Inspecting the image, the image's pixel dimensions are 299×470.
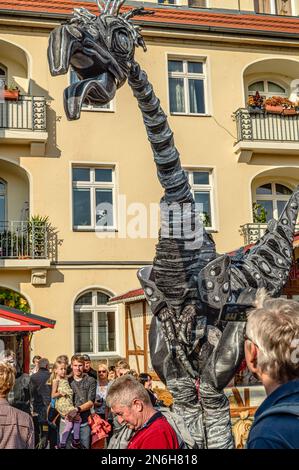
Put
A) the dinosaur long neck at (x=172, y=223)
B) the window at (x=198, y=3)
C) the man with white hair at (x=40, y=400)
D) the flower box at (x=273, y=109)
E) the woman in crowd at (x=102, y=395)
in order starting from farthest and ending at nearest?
the window at (x=198, y=3)
the flower box at (x=273, y=109)
the man with white hair at (x=40, y=400)
the woman in crowd at (x=102, y=395)
the dinosaur long neck at (x=172, y=223)

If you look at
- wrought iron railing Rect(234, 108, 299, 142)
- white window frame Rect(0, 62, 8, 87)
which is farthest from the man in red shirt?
white window frame Rect(0, 62, 8, 87)

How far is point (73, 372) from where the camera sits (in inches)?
252

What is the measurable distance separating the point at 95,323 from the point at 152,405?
1072cm

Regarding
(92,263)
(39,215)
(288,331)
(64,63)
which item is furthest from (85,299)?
(288,331)

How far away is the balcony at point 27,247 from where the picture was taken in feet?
42.6

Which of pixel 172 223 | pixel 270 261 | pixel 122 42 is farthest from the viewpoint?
pixel 270 261

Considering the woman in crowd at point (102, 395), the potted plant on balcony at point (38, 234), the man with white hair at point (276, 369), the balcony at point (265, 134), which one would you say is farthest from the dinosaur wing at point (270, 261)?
the balcony at point (265, 134)

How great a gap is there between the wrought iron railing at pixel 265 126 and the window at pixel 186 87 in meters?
1.02

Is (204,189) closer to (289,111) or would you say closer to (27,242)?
(289,111)

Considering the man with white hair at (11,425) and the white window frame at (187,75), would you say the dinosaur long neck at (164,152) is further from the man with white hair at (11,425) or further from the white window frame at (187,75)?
the white window frame at (187,75)

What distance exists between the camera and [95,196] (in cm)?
1394

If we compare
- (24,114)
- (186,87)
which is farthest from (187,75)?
(24,114)

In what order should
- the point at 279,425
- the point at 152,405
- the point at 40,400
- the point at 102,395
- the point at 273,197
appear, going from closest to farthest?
the point at 279,425
the point at 152,405
the point at 40,400
the point at 102,395
the point at 273,197

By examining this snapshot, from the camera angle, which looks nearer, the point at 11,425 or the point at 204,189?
the point at 11,425
